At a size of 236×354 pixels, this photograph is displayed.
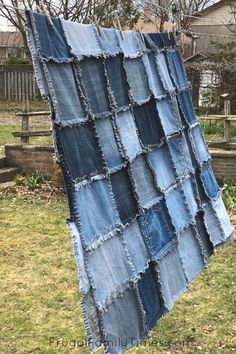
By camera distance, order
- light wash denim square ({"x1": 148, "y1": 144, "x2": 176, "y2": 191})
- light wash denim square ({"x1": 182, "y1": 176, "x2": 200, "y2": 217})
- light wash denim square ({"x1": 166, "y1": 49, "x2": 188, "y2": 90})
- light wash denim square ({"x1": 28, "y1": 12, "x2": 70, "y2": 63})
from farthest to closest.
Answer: light wash denim square ({"x1": 166, "y1": 49, "x2": 188, "y2": 90})
light wash denim square ({"x1": 182, "y1": 176, "x2": 200, "y2": 217})
light wash denim square ({"x1": 148, "y1": 144, "x2": 176, "y2": 191})
light wash denim square ({"x1": 28, "y1": 12, "x2": 70, "y2": 63})

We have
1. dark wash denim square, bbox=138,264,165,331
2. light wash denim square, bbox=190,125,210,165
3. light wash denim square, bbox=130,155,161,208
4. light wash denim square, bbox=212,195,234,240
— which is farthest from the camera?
light wash denim square, bbox=212,195,234,240

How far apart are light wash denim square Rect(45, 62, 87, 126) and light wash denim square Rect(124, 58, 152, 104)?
0.64 metres

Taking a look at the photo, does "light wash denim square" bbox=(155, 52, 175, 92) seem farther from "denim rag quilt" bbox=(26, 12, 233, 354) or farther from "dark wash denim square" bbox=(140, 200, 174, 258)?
"dark wash denim square" bbox=(140, 200, 174, 258)

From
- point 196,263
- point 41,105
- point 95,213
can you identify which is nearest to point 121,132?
point 95,213

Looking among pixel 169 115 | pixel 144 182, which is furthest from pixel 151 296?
pixel 169 115

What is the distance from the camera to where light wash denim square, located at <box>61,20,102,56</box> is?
2.67 m

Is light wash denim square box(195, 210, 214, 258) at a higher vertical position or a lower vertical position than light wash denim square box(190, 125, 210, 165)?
lower

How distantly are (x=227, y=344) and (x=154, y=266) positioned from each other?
1.10 m

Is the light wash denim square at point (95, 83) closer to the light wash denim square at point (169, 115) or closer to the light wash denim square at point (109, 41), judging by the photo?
the light wash denim square at point (109, 41)

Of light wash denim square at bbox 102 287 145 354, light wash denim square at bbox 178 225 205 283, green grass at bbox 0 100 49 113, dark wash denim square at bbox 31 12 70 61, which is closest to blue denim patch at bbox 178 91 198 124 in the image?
light wash denim square at bbox 178 225 205 283

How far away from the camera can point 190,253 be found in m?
3.76

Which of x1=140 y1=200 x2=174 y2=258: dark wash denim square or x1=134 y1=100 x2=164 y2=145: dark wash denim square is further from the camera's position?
x1=134 y1=100 x2=164 y2=145: dark wash denim square

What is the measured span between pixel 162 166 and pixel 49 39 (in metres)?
1.30

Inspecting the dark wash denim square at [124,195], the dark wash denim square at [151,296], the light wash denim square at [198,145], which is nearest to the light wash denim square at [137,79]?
the dark wash denim square at [124,195]
